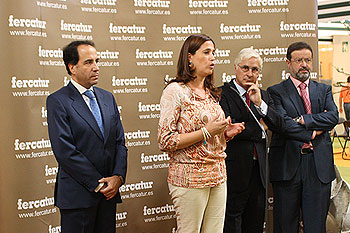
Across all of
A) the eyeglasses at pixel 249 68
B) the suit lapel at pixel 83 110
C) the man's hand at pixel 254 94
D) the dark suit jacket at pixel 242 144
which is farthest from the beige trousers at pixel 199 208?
the eyeglasses at pixel 249 68

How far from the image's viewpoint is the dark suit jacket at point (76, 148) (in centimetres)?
228

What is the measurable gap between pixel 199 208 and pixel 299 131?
3.84 feet

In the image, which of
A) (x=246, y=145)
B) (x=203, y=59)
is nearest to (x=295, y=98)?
(x=246, y=145)

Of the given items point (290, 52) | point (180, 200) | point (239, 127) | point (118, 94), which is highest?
point (290, 52)

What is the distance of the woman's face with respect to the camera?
2.46 meters

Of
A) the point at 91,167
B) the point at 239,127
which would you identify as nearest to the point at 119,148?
the point at 91,167

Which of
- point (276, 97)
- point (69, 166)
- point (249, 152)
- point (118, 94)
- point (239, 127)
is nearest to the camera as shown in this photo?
point (69, 166)

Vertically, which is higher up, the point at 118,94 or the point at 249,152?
the point at 118,94

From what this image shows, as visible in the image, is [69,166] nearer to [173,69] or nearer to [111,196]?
[111,196]

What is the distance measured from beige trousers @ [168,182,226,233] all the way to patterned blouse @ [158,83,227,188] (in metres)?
0.05

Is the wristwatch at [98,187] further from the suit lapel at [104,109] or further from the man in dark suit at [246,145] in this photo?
the man in dark suit at [246,145]

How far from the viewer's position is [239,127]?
247 cm

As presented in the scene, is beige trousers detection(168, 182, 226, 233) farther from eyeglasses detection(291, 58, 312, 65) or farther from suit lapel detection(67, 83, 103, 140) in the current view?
eyeglasses detection(291, 58, 312, 65)

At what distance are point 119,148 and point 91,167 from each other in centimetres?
29
